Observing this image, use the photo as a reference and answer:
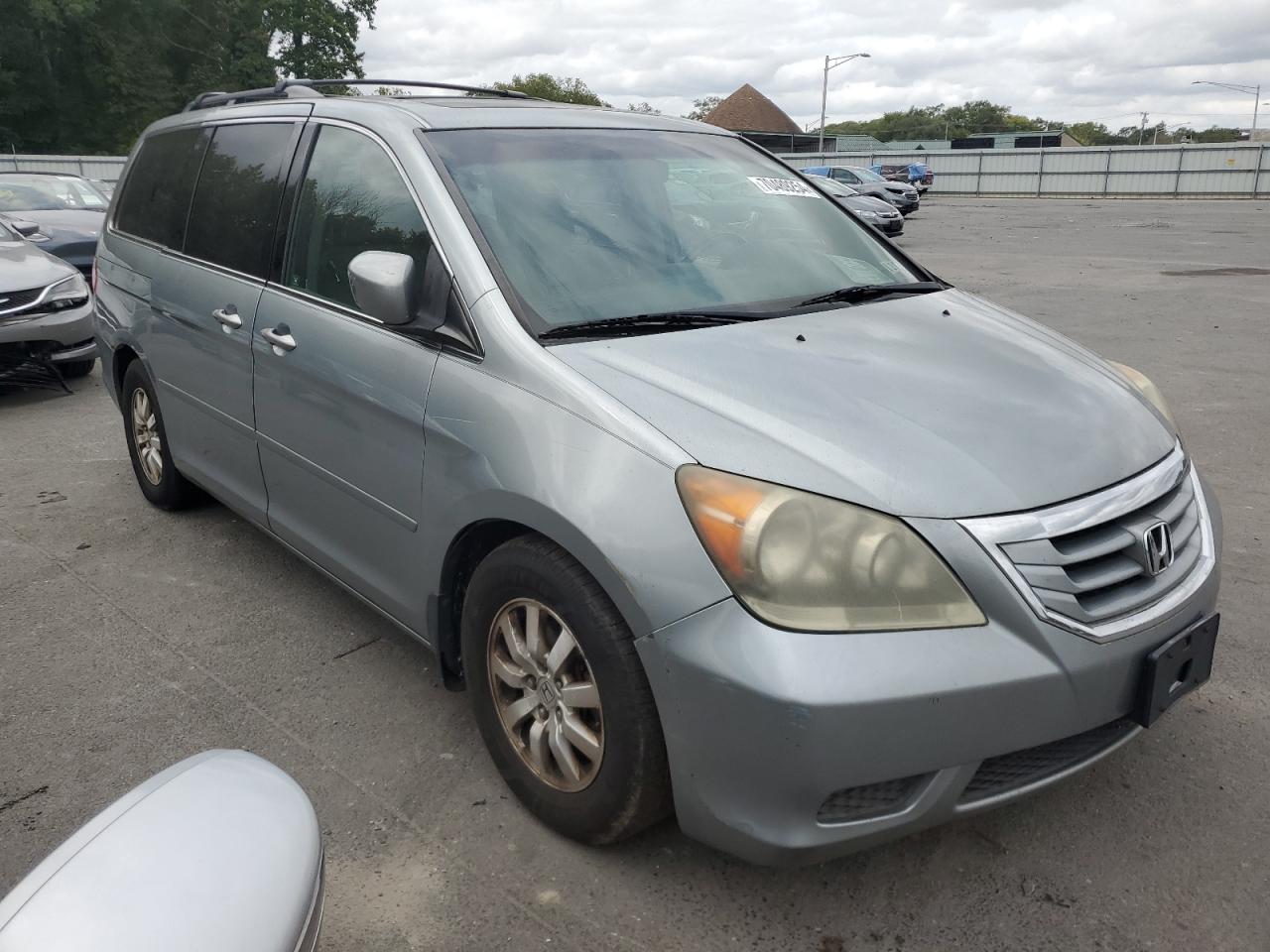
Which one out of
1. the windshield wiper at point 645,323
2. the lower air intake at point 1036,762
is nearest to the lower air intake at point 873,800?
the lower air intake at point 1036,762

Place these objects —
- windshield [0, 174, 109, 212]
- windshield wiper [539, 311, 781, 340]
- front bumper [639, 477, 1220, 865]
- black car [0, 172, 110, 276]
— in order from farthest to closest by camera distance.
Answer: windshield [0, 174, 109, 212], black car [0, 172, 110, 276], windshield wiper [539, 311, 781, 340], front bumper [639, 477, 1220, 865]

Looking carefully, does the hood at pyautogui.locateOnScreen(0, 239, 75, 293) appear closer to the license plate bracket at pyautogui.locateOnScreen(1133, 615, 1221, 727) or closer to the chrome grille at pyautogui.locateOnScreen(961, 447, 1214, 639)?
the chrome grille at pyautogui.locateOnScreen(961, 447, 1214, 639)

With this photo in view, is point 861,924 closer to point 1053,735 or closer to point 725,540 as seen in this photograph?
point 1053,735

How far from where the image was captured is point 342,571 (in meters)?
3.26

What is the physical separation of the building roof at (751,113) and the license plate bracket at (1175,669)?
81.0 m

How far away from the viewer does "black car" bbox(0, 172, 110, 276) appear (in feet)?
38.0

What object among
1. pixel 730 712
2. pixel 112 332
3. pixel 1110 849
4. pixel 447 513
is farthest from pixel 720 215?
pixel 112 332

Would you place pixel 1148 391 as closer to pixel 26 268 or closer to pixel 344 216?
pixel 344 216

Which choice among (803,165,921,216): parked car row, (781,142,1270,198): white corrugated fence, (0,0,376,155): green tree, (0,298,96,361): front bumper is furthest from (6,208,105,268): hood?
(0,0,376,155): green tree

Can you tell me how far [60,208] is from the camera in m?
12.8

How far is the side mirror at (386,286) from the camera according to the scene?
8.87 feet

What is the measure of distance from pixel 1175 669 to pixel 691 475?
3.68 ft

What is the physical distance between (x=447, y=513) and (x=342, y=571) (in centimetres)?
77

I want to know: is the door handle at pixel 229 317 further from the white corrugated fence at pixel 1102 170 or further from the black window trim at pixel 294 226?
the white corrugated fence at pixel 1102 170
